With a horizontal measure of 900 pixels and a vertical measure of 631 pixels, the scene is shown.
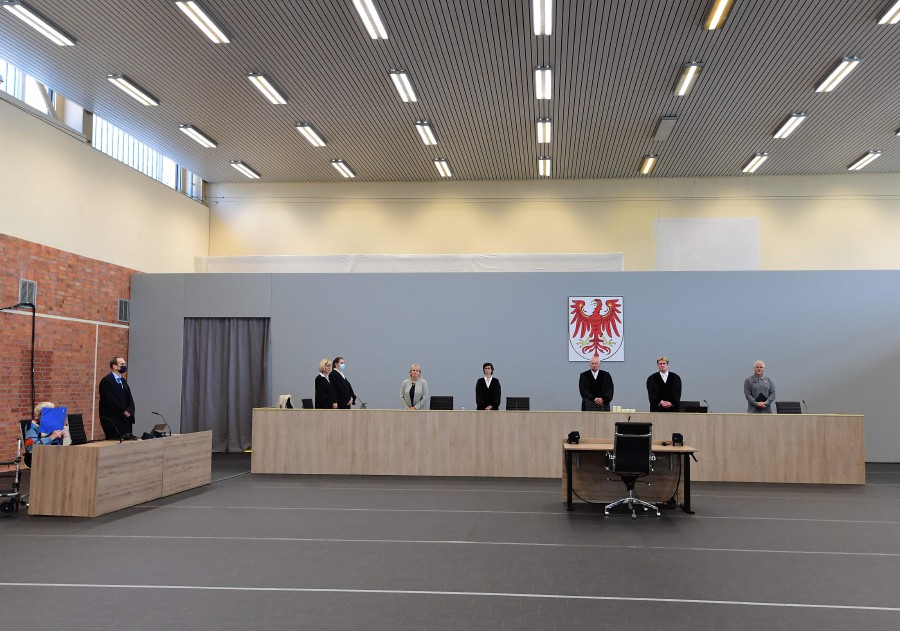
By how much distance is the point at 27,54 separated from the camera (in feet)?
32.9

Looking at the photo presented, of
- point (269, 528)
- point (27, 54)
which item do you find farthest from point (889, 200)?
point (27, 54)

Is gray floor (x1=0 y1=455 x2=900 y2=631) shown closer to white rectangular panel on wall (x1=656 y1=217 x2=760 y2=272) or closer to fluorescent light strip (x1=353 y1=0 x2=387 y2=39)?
fluorescent light strip (x1=353 y1=0 x2=387 y2=39)

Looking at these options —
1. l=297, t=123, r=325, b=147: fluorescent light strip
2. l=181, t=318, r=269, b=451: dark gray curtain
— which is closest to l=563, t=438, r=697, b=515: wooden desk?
l=181, t=318, r=269, b=451: dark gray curtain

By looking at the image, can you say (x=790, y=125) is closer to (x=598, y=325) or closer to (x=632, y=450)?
(x=598, y=325)

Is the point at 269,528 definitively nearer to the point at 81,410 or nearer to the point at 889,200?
the point at 81,410

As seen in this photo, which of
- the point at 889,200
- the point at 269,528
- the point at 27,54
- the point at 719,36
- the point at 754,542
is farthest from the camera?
the point at 889,200

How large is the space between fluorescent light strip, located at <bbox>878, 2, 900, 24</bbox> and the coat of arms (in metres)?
5.56

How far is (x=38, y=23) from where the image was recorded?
29.4 ft

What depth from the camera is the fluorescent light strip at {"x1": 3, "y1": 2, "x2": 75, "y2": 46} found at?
853 centimetres

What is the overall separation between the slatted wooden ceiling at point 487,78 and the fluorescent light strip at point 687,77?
129 mm

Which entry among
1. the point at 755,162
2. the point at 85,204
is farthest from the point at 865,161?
the point at 85,204

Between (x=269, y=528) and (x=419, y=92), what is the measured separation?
6980 millimetres

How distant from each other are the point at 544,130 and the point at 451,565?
896 centimetres

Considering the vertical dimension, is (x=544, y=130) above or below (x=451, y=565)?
above
